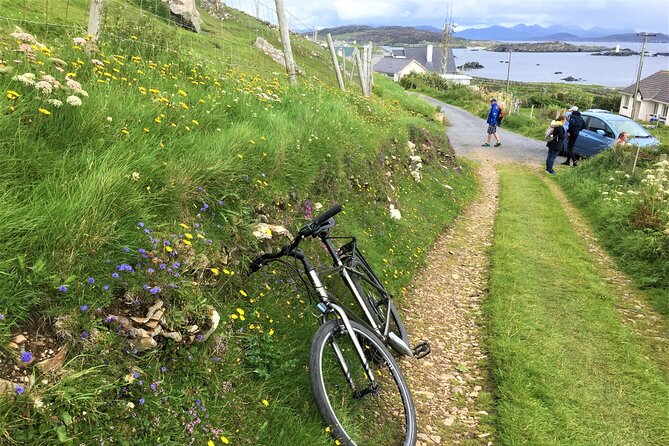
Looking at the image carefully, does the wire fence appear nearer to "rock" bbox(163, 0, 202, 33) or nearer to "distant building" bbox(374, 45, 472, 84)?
"rock" bbox(163, 0, 202, 33)

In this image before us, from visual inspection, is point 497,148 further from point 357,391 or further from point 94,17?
point 357,391

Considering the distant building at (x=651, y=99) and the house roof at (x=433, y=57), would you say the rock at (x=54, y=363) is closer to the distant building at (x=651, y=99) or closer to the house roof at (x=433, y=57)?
the distant building at (x=651, y=99)

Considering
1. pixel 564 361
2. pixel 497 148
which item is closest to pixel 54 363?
pixel 564 361

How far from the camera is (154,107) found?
17.0 feet

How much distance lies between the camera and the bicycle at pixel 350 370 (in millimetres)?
3599

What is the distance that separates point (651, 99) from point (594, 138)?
6105 centimetres

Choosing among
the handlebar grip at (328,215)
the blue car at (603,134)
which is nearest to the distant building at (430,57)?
the blue car at (603,134)

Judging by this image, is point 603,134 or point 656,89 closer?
point 603,134

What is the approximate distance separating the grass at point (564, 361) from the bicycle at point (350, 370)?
4.22 feet

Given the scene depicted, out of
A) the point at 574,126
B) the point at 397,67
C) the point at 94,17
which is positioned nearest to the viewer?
the point at 94,17

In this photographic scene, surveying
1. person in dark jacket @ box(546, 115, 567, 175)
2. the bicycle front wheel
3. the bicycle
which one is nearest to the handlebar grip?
the bicycle

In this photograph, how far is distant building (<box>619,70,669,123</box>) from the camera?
67062 millimetres

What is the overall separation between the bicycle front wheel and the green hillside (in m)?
0.26

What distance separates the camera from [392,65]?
350 feet
